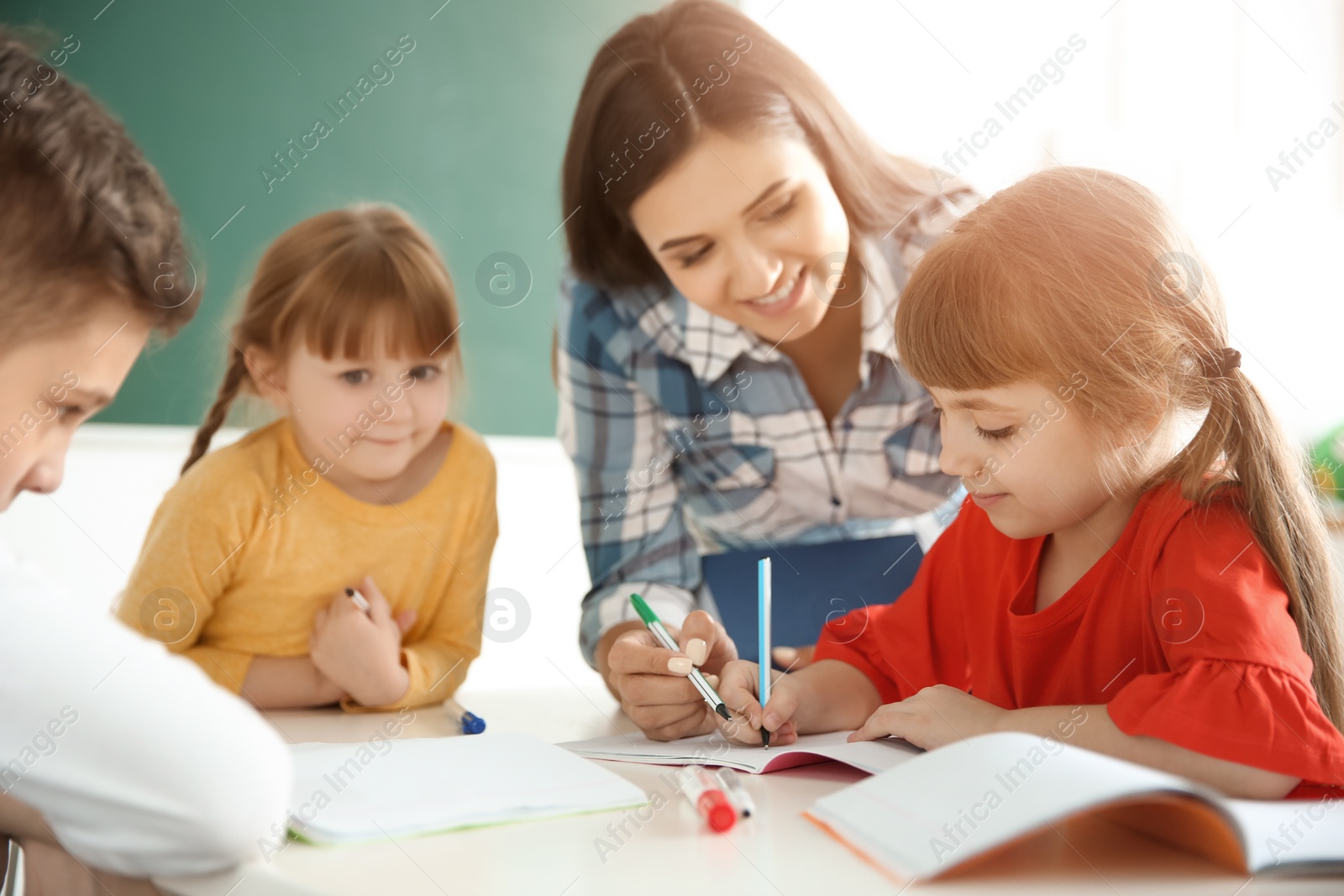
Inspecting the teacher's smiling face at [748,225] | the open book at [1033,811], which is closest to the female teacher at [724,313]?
the teacher's smiling face at [748,225]

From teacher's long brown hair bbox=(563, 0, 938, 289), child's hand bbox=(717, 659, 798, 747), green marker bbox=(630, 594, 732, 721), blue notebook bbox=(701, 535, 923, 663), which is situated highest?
teacher's long brown hair bbox=(563, 0, 938, 289)

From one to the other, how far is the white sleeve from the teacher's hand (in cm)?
40

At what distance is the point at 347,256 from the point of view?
4.33 feet

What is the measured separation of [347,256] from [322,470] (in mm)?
278

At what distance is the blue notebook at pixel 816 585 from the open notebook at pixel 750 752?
307mm

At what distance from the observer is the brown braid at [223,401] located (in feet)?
4.32

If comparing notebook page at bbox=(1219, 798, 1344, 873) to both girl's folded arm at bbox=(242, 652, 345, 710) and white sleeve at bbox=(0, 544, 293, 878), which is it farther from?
girl's folded arm at bbox=(242, 652, 345, 710)

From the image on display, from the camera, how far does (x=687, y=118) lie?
1146 mm

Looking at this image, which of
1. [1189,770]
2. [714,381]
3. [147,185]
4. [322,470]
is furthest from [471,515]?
[1189,770]

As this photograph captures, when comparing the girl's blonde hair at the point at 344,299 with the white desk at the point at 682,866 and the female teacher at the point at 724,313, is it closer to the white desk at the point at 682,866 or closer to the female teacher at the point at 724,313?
the female teacher at the point at 724,313

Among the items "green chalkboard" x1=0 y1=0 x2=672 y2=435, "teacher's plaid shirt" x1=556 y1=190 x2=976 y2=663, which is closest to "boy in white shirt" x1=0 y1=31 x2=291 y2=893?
"teacher's plaid shirt" x1=556 y1=190 x2=976 y2=663

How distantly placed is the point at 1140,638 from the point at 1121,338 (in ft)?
0.76

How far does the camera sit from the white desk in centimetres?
47

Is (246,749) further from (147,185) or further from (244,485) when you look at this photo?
(244,485)
